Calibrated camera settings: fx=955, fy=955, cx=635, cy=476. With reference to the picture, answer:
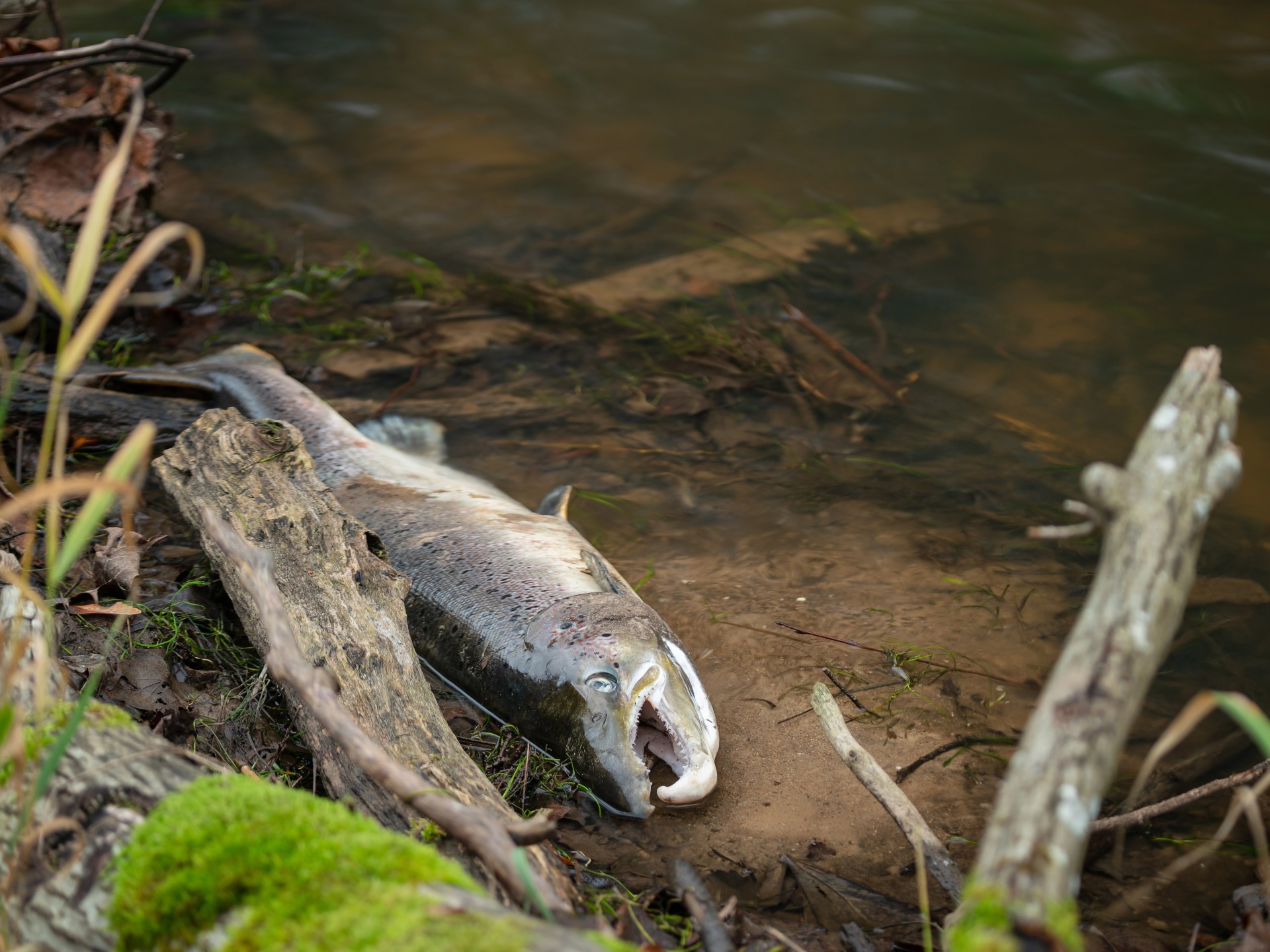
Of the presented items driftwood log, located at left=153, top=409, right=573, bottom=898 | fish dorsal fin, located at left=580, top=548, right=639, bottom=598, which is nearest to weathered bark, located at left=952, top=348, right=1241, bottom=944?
driftwood log, located at left=153, top=409, right=573, bottom=898

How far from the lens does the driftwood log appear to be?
8.32 ft

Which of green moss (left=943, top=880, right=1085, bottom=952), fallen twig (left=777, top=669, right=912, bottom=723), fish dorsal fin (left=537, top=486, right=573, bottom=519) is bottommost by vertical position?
fallen twig (left=777, top=669, right=912, bottom=723)

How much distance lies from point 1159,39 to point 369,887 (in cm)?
1026

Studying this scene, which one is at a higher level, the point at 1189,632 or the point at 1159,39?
the point at 1159,39

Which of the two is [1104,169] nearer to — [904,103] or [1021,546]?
[904,103]

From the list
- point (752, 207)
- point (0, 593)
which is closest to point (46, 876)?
point (0, 593)

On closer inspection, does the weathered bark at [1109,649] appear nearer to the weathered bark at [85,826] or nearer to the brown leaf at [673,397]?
the weathered bark at [85,826]

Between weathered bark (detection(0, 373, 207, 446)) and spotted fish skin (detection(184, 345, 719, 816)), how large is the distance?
264 millimetres

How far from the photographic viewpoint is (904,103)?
8820mm

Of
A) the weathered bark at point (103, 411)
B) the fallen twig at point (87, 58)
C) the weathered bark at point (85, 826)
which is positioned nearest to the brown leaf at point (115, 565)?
the weathered bark at point (103, 411)

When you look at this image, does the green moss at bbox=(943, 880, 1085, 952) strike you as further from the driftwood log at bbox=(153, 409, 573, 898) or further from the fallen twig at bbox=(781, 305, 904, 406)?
the fallen twig at bbox=(781, 305, 904, 406)

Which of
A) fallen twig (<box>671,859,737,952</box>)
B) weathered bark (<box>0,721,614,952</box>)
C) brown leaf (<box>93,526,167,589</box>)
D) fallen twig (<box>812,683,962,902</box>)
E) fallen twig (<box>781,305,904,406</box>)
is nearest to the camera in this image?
weathered bark (<box>0,721,614,952</box>)

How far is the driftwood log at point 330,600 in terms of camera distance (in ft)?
8.32

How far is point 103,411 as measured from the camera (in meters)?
4.62
